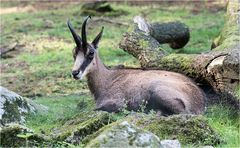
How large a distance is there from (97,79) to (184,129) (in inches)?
119

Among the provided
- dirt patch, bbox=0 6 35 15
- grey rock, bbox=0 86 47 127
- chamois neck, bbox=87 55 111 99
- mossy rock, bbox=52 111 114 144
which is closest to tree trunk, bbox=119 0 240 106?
chamois neck, bbox=87 55 111 99

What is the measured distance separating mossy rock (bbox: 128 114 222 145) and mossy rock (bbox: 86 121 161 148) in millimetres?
1274

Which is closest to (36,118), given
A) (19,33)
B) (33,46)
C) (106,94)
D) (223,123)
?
(106,94)

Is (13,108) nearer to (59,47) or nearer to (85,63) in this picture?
(85,63)

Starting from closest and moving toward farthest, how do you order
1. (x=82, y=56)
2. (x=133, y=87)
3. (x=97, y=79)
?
(x=133, y=87), (x=82, y=56), (x=97, y=79)

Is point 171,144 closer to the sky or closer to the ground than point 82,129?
closer to the sky

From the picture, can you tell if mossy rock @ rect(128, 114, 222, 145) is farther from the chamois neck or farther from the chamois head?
the chamois neck

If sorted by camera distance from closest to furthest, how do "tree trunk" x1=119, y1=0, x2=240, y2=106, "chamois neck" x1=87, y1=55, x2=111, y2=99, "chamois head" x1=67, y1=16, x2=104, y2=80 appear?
"tree trunk" x1=119, y1=0, x2=240, y2=106
"chamois head" x1=67, y1=16, x2=104, y2=80
"chamois neck" x1=87, y1=55, x2=111, y2=99

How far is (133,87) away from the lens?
29.3ft

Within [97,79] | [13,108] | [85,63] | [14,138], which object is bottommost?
[13,108]

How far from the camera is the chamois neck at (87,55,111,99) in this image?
31.2 feet

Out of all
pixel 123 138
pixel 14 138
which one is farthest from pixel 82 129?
pixel 123 138

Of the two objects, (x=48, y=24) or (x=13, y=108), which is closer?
(x=13, y=108)

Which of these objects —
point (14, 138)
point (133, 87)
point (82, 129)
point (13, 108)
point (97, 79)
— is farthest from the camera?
point (97, 79)
